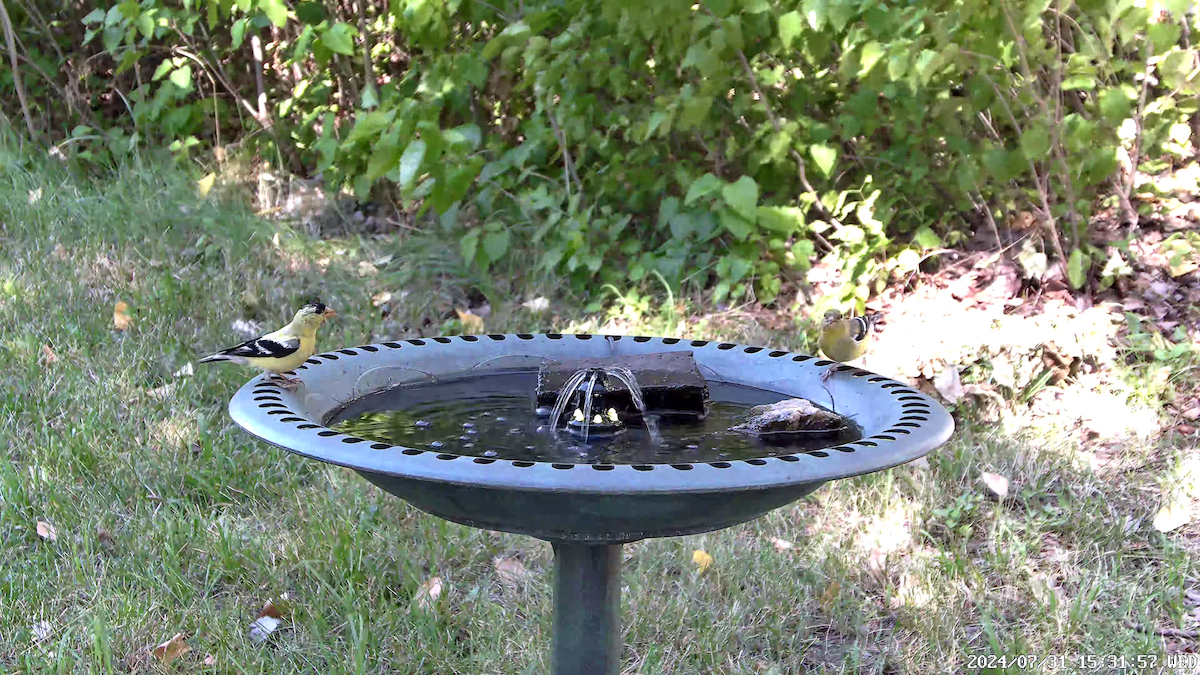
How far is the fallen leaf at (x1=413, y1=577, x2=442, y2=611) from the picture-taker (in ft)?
11.1

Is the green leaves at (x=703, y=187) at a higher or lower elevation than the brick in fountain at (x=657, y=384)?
lower

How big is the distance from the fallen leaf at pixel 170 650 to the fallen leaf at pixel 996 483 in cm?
275

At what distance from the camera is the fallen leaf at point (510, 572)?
3588mm

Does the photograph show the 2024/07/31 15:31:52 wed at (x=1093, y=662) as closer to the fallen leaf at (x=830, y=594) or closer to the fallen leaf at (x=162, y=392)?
the fallen leaf at (x=830, y=594)

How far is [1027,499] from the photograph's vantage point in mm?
3922

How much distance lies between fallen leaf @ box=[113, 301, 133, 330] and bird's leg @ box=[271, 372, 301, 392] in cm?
319

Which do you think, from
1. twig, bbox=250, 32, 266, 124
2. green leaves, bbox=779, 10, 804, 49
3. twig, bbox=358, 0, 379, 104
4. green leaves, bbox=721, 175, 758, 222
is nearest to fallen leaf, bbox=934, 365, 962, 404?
green leaves, bbox=721, 175, 758, 222

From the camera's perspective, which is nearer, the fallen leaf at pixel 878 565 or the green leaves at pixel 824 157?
the fallen leaf at pixel 878 565

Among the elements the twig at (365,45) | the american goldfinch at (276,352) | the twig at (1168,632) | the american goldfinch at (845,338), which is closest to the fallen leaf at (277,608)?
the american goldfinch at (276,352)

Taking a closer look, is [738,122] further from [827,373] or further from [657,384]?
[657,384]

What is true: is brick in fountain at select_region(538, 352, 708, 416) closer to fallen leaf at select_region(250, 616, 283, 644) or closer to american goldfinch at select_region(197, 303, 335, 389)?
american goldfinch at select_region(197, 303, 335, 389)

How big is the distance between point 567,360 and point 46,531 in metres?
2.12

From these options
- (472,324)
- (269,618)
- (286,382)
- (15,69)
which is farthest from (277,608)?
(15,69)

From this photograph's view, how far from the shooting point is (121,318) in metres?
5.16
